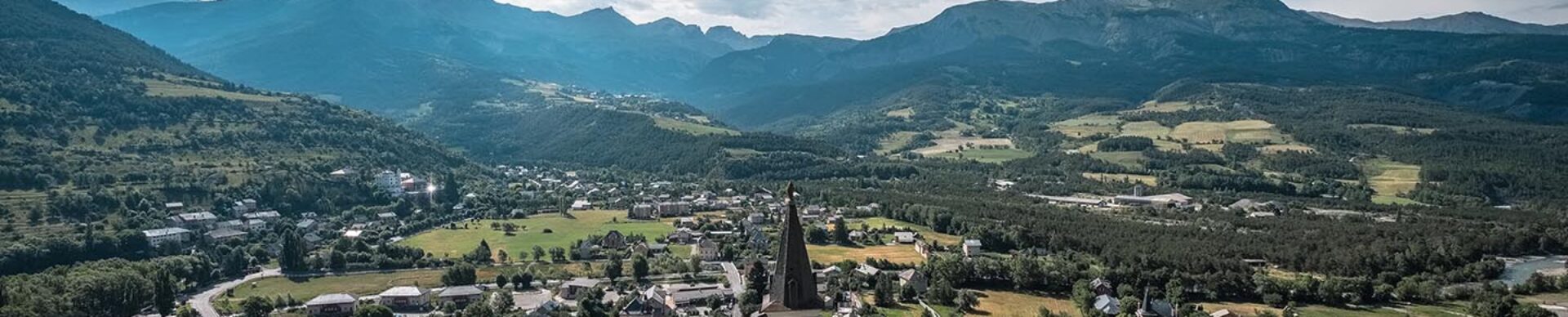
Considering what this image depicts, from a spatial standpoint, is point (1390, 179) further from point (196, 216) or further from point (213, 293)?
point (196, 216)

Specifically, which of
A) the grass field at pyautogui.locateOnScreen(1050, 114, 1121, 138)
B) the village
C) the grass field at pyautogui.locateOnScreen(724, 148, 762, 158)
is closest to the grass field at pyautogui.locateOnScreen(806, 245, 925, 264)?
the village

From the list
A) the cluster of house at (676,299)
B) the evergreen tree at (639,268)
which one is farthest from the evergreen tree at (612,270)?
the cluster of house at (676,299)

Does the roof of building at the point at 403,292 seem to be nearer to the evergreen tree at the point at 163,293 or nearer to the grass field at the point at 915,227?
the evergreen tree at the point at 163,293

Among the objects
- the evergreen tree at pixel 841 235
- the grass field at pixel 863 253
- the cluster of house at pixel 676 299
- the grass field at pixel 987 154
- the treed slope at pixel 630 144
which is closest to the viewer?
the cluster of house at pixel 676 299

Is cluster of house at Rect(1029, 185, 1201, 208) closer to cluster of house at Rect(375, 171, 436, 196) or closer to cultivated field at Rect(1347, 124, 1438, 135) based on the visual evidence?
cultivated field at Rect(1347, 124, 1438, 135)

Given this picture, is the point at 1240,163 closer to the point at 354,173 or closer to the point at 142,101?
the point at 354,173

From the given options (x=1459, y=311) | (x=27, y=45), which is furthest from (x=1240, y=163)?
(x=27, y=45)
